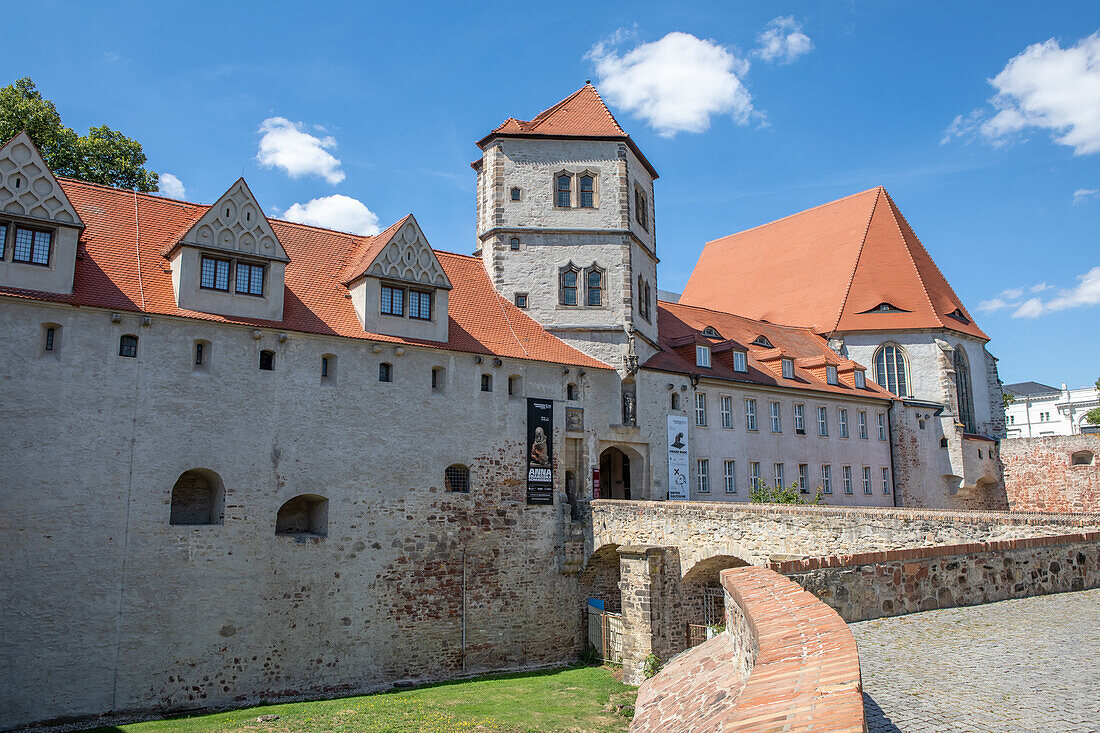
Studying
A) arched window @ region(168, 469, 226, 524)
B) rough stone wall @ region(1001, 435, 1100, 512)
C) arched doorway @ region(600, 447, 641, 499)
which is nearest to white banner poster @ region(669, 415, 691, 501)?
arched doorway @ region(600, 447, 641, 499)

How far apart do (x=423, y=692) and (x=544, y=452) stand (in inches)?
334

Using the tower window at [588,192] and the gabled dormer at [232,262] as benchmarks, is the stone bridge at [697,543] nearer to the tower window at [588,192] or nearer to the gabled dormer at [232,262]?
the tower window at [588,192]

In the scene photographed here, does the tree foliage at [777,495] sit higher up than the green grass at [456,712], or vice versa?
the tree foliage at [777,495]

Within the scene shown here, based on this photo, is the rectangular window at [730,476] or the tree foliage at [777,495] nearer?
the tree foliage at [777,495]

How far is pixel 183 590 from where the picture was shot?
20.0 m

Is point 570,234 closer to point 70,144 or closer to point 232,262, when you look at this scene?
point 232,262

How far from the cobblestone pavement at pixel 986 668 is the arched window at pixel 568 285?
826 inches

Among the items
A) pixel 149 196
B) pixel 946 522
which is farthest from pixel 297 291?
pixel 946 522

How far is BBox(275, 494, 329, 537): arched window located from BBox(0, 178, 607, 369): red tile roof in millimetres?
4942

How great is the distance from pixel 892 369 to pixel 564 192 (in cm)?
2317

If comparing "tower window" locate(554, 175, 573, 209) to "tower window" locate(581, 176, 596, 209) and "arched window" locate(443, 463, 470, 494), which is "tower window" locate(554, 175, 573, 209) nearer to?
"tower window" locate(581, 176, 596, 209)

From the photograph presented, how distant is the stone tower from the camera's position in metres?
29.1

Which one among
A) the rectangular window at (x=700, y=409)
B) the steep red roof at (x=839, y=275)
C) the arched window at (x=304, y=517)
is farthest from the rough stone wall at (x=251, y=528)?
the steep red roof at (x=839, y=275)

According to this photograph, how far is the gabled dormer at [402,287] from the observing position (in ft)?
79.9
